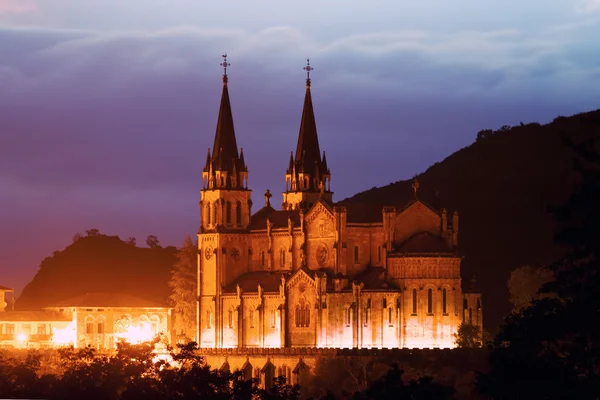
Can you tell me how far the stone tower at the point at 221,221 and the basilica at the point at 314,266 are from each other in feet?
0.27

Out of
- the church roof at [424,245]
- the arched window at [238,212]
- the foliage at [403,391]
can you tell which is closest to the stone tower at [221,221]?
the arched window at [238,212]

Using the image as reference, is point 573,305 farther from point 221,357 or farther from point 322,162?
point 322,162

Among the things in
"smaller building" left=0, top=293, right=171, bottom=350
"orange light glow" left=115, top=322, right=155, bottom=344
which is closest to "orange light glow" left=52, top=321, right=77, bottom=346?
"smaller building" left=0, top=293, right=171, bottom=350

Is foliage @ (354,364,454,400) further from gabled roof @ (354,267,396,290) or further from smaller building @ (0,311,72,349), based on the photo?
Answer: smaller building @ (0,311,72,349)

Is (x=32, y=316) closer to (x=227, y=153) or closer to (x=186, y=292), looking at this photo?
(x=186, y=292)

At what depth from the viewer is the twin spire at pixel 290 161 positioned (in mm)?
156500

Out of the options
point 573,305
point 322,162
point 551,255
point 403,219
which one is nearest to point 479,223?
point 551,255

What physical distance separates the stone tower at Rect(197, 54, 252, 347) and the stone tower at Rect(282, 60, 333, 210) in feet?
16.6

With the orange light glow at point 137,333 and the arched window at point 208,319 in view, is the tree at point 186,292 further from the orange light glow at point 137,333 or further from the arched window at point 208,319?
the arched window at point 208,319

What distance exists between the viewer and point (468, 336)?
459ft

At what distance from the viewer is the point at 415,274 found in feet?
465

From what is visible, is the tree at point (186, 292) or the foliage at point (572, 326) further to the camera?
the tree at point (186, 292)

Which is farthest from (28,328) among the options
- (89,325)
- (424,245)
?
(424,245)

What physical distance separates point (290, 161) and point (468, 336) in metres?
28.5
